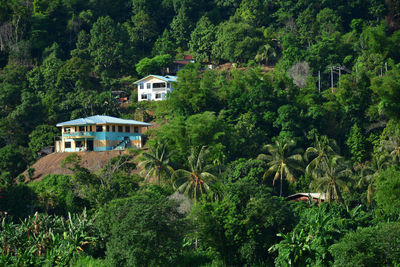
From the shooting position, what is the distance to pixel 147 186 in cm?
4962

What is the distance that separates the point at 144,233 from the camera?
3234cm

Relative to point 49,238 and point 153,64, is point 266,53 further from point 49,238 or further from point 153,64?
point 49,238

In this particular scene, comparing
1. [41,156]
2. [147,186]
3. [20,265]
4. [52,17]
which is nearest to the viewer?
[20,265]

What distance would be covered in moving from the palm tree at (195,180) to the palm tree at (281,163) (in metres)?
9.43

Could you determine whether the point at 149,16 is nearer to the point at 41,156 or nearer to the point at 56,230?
the point at 41,156

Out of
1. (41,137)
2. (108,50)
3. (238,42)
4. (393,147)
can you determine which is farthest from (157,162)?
(108,50)

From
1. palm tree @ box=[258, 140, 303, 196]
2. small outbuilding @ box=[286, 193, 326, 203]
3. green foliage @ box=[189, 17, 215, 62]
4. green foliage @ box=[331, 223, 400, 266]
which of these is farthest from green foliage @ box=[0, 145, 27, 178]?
green foliage @ box=[331, 223, 400, 266]

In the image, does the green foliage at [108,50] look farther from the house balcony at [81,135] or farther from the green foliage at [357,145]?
the green foliage at [357,145]

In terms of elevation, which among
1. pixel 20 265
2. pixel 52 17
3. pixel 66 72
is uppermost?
pixel 52 17

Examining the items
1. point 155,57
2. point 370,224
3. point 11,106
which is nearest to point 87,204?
point 370,224

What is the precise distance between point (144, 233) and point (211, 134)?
26.1m

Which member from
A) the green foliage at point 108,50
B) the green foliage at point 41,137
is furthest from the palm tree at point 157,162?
the green foliage at point 108,50

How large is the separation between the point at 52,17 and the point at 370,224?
80789 millimetres

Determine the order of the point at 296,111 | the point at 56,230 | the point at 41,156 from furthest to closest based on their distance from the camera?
the point at 41,156 < the point at 296,111 < the point at 56,230
